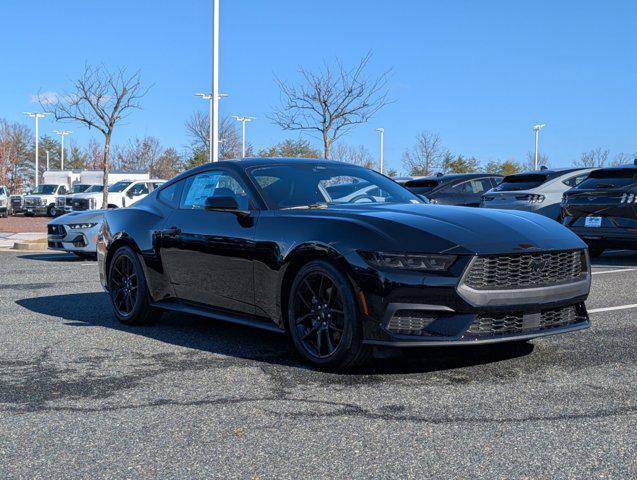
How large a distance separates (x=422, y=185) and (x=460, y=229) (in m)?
13.1

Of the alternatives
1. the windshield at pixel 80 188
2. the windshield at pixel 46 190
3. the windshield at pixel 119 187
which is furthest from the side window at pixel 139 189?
the windshield at pixel 46 190

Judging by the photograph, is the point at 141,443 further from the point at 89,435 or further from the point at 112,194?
the point at 112,194

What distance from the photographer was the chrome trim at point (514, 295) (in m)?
4.62

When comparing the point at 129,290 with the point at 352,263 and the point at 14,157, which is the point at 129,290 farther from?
the point at 14,157

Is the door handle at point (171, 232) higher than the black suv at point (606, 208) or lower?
lower

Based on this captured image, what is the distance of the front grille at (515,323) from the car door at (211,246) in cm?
168

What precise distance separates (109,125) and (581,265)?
2344 centimetres

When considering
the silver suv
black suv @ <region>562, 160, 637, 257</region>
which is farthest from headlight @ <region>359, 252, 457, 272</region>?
the silver suv

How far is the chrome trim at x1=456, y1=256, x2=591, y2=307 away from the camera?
462cm

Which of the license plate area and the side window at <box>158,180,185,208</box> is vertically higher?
the side window at <box>158,180,185,208</box>

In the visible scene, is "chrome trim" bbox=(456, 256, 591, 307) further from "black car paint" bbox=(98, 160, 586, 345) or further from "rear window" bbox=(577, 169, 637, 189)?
"rear window" bbox=(577, 169, 637, 189)

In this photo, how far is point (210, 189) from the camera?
6.39m

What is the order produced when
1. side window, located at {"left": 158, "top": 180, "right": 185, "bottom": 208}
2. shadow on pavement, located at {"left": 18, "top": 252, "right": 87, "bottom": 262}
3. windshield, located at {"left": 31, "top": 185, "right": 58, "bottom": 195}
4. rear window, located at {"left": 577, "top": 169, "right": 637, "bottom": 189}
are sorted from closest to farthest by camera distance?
side window, located at {"left": 158, "top": 180, "right": 185, "bottom": 208} → rear window, located at {"left": 577, "top": 169, "right": 637, "bottom": 189} → shadow on pavement, located at {"left": 18, "top": 252, "right": 87, "bottom": 262} → windshield, located at {"left": 31, "top": 185, "right": 58, "bottom": 195}

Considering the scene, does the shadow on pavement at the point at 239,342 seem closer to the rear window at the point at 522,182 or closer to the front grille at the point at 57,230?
the front grille at the point at 57,230
